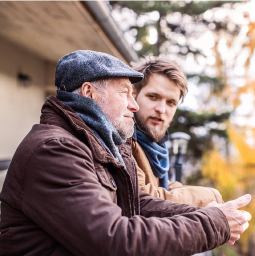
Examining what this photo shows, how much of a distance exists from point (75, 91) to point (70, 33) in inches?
139

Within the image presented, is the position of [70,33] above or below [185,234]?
above

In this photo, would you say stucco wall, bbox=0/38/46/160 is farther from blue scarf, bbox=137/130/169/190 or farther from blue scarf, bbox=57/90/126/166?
blue scarf, bbox=57/90/126/166

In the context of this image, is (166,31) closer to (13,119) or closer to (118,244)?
(13,119)

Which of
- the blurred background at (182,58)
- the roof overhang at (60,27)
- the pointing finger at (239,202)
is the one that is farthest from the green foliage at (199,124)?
the pointing finger at (239,202)

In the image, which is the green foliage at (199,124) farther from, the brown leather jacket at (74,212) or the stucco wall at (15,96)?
the brown leather jacket at (74,212)

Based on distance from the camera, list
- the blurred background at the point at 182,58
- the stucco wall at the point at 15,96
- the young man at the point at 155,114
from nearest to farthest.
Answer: the young man at the point at 155,114, the blurred background at the point at 182,58, the stucco wall at the point at 15,96

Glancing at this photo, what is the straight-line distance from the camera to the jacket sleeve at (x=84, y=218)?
0.96 m

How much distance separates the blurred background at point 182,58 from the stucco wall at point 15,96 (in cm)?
2

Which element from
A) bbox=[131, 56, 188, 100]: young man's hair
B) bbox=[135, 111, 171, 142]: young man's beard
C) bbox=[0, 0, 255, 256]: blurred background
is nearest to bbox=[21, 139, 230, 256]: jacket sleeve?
bbox=[135, 111, 171, 142]: young man's beard

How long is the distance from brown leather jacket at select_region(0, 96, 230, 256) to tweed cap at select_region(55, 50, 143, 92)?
0.20 meters

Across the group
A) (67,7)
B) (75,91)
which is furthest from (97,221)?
(67,7)

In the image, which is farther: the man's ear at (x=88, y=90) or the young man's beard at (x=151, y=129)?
the young man's beard at (x=151, y=129)

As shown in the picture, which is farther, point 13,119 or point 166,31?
point 166,31

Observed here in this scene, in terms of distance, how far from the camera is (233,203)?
1350 millimetres
